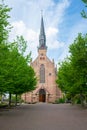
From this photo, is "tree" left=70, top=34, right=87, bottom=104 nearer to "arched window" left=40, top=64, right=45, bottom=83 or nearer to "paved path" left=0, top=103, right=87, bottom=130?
"paved path" left=0, top=103, right=87, bottom=130

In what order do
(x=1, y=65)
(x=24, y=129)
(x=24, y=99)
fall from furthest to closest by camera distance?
(x=24, y=99) → (x=1, y=65) → (x=24, y=129)

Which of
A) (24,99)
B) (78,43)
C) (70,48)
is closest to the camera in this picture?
(78,43)

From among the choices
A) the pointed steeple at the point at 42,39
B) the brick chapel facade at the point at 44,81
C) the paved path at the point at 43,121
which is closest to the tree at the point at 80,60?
the paved path at the point at 43,121

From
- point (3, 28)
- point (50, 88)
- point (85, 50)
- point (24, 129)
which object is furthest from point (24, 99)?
point (24, 129)

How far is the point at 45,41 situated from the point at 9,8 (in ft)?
314

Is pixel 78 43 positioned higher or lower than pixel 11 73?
higher

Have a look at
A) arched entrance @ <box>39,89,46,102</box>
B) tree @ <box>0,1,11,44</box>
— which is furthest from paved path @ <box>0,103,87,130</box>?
arched entrance @ <box>39,89,46,102</box>

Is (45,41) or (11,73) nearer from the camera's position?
(11,73)

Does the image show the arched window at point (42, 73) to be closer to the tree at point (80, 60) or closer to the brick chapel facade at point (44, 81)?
the brick chapel facade at point (44, 81)

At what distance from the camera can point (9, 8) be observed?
31.3 m

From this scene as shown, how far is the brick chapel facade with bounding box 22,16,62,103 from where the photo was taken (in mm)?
117688

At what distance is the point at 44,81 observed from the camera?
119625 millimetres

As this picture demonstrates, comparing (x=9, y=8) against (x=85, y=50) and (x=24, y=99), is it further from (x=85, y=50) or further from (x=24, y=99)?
(x=24, y=99)

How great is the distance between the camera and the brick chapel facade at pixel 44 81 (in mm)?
117688
